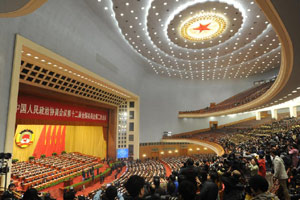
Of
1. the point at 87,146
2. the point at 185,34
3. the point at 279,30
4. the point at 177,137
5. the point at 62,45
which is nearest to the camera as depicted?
the point at 279,30

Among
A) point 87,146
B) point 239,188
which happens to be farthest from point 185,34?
point 87,146

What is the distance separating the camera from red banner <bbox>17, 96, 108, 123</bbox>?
10.5 meters

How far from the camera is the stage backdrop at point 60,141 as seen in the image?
16.0 meters

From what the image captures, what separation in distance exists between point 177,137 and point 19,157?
55.0ft

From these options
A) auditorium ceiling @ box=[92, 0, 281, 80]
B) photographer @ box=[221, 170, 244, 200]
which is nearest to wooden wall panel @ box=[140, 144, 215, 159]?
auditorium ceiling @ box=[92, 0, 281, 80]

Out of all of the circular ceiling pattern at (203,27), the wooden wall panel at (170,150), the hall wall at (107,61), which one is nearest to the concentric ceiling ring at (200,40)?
the circular ceiling pattern at (203,27)

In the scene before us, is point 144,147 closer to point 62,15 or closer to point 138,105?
point 138,105

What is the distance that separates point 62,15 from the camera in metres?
9.22

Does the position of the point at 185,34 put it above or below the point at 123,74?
above

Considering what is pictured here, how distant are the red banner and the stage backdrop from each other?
4159 millimetres

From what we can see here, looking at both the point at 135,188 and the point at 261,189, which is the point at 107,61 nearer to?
the point at 135,188

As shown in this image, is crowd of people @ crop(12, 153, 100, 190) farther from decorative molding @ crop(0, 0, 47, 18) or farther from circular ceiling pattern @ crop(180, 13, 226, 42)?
circular ceiling pattern @ crop(180, 13, 226, 42)

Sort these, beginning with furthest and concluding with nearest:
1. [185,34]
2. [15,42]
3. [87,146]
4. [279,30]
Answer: [87,146] < [185,34] < [15,42] < [279,30]

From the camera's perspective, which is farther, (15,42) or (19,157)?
(19,157)
